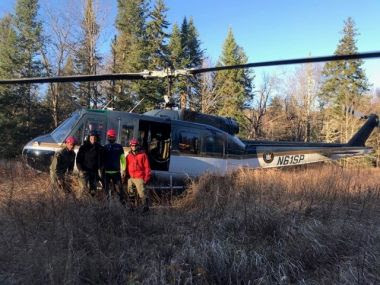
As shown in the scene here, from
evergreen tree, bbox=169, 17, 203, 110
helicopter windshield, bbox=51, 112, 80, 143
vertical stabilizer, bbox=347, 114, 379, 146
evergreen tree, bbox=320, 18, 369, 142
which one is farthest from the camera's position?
evergreen tree, bbox=320, 18, 369, 142

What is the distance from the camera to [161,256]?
561 cm

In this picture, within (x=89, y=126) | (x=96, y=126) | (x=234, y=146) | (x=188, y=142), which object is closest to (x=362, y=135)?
(x=234, y=146)

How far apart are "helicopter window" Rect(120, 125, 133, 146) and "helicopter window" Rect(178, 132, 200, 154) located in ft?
4.20

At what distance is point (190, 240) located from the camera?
5.97 meters

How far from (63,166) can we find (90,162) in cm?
52

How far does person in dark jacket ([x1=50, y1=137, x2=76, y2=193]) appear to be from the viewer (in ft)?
26.4

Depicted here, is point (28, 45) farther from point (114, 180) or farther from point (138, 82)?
point (114, 180)

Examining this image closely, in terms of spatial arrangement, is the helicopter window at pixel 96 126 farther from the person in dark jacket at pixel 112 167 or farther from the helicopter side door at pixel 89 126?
the person in dark jacket at pixel 112 167

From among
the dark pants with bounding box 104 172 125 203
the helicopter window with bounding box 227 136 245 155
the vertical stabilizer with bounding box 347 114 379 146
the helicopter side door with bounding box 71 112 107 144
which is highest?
the vertical stabilizer with bounding box 347 114 379 146

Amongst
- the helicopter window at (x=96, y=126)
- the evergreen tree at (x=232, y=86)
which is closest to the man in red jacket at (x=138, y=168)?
the helicopter window at (x=96, y=126)

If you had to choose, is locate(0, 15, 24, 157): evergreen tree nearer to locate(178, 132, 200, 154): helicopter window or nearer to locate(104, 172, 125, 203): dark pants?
locate(178, 132, 200, 154): helicopter window

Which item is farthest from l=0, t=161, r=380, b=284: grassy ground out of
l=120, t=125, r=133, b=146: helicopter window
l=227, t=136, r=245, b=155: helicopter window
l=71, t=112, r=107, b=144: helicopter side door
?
l=227, t=136, r=245, b=155: helicopter window

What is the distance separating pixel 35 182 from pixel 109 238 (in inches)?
118

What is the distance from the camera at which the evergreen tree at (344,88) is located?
39.6 m
